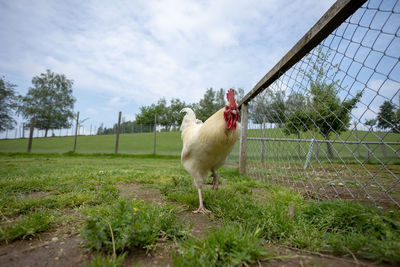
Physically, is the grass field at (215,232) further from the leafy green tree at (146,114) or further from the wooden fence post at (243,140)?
the leafy green tree at (146,114)

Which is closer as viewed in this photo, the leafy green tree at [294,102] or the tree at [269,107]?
the leafy green tree at [294,102]

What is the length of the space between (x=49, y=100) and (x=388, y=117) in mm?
46867

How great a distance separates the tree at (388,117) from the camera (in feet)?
5.14

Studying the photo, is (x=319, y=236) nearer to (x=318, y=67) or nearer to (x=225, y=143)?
(x=225, y=143)

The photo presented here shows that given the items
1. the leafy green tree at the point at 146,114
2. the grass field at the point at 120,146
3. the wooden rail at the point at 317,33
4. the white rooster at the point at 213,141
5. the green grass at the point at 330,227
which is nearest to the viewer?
the green grass at the point at 330,227

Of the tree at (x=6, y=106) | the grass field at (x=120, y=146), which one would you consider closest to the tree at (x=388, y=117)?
the grass field at (x=120, y=146)

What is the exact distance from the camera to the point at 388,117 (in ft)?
5.34

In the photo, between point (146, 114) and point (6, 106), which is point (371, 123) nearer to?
point (6, 106)

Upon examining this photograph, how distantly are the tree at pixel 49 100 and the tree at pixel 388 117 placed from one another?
41.0 metres

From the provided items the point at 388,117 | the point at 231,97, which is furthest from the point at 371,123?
the point at 231,97

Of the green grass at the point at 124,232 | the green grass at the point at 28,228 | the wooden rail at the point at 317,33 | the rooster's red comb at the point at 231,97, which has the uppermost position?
the wooden rail at the point at 317,33

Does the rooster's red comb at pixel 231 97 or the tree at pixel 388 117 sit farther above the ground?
the rooster's red comb at pixel 231 97

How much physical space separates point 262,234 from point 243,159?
3579 mm

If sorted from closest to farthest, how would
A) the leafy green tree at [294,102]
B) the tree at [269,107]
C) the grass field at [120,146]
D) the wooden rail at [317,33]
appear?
the wooden rail at [317,33] < the leafy green tree at [294,102] < the tree at [269,107] < the grass field at [120,146]
